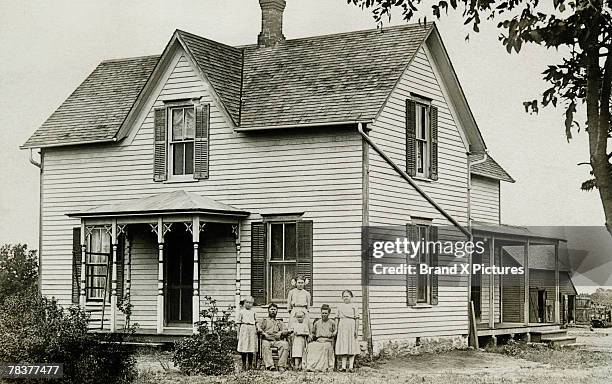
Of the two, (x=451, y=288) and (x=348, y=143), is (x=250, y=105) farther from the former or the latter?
(x=451, y=288)

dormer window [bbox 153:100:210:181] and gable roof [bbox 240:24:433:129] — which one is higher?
gable roof [bbox 240:24:433:129]

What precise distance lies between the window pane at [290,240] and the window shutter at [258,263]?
0.47m

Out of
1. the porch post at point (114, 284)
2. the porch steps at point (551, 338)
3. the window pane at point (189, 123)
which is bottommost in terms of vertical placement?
the porch steps at point (551, 338)

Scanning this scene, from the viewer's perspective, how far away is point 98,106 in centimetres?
2305

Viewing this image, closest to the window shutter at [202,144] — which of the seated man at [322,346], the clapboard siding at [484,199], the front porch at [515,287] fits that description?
the seated man at [322,346]

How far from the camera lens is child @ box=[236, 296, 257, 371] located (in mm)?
17953

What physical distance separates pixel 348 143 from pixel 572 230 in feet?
18.6

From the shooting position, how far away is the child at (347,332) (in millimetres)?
17656

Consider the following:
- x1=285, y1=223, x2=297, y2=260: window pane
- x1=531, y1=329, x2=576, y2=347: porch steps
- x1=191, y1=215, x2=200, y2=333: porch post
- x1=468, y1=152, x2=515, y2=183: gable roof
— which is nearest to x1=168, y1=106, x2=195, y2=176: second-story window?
x1=191, y1=215, x2=200, y2=333: porch post

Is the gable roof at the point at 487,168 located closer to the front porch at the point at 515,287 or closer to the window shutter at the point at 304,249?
the front porch at the point at 515,287

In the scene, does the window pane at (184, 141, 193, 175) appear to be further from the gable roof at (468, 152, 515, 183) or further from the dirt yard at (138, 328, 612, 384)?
the gable roof at (468, 152, 515, 183)

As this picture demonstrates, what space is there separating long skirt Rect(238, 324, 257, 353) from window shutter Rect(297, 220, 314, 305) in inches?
68.8

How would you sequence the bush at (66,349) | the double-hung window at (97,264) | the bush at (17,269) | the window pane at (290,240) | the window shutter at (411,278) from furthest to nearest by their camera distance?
1. the bush at (17,269)
2. the double-hung window at (97,264)
3. the window shutter at (411,278)
4. the window pane at (290,240)
5. the bush at (66,349)

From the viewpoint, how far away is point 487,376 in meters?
17.8
